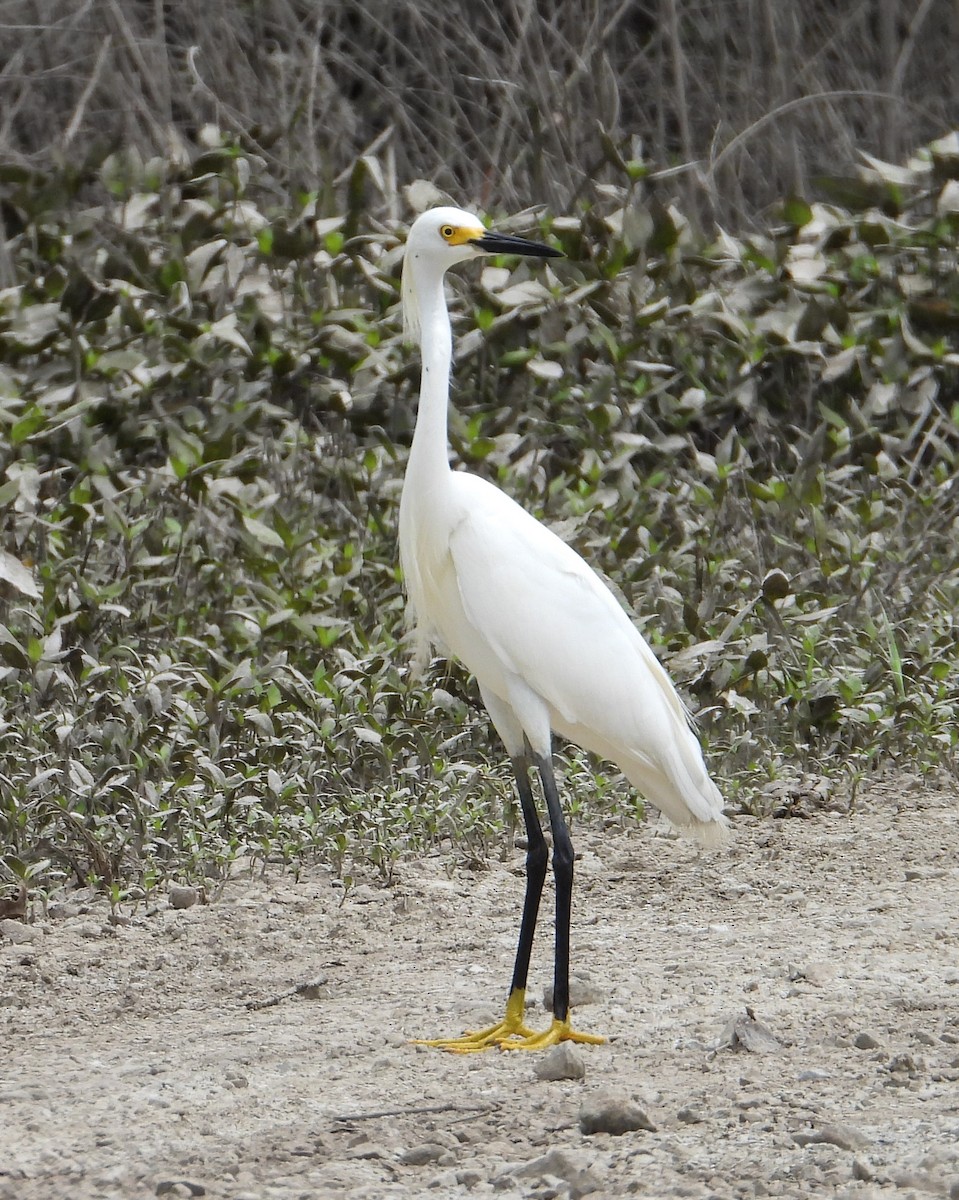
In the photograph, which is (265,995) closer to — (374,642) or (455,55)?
(374,642)

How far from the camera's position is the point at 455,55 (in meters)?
10.4

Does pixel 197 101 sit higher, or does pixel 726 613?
pixel 197 101

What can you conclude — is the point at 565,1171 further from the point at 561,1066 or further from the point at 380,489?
the point at 380,489

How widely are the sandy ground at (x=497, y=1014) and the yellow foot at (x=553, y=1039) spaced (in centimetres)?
4

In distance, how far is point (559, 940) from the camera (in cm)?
335

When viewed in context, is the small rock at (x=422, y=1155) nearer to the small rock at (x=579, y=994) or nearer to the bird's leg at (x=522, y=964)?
the bird's leg at (x=522, y=964)

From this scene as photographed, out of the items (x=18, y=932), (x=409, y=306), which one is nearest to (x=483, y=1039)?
(x=18, y=932)

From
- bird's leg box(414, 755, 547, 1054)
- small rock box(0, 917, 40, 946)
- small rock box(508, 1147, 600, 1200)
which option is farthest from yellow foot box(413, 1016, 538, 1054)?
small rock box(0, 917, 40, 946)

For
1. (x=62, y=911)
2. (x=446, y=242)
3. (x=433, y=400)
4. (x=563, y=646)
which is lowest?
(x=62, y=911)

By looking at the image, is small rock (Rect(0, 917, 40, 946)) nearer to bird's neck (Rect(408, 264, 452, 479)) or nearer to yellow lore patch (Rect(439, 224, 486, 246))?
bird's neck (Rect(408, 264, 452, 479))

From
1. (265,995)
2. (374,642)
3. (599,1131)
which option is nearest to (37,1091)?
(265,995)

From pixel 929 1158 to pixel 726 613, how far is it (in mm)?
3028

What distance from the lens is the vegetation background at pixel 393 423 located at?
4.57 metres

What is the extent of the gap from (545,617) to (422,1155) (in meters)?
1.21
